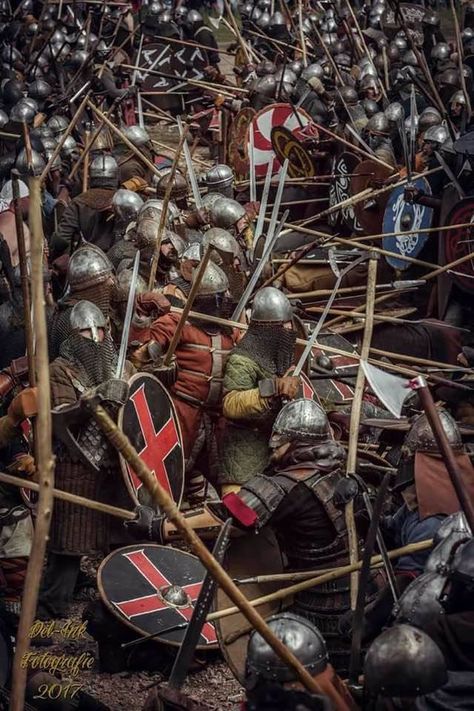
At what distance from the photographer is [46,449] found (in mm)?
3424

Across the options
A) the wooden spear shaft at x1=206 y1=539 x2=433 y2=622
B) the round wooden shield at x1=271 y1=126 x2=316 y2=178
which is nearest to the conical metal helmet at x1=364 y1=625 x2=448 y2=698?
the wooden spear shaft at x1=206 y1=539 x2=433 y2=622

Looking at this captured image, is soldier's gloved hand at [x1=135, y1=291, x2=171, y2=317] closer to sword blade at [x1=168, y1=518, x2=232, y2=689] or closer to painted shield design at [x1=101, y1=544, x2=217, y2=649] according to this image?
painted shield design at [x1=101, y1=544, x2=217, y2=649]

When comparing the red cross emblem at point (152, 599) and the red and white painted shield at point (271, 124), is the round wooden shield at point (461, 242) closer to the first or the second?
the red and white painted shield at point (271, 124)

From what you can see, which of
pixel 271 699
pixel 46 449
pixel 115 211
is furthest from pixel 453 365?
pixel 46 449

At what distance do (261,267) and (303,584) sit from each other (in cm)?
342

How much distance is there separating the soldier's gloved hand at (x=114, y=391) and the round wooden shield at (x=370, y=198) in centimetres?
491

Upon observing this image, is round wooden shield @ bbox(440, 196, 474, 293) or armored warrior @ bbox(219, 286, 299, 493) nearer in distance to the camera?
armored warrior @ bbox(219, 286, 299, 493)

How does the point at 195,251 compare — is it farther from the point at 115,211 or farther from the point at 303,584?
the point at 303,584

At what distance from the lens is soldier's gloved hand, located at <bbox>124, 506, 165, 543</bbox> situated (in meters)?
5.91

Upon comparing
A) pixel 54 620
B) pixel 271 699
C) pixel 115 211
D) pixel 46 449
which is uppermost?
pixel 46 449

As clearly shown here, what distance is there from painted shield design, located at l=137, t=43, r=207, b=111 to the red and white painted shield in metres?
6.29

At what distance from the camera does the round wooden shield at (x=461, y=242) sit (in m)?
9.59

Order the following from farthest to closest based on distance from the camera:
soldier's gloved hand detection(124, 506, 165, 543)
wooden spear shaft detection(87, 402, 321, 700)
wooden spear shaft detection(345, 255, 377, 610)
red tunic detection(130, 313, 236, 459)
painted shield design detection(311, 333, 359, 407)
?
painted shield design detection(311, 333, 359, 407)
red tunic detection(130, 313, 236, 459)
soldier's gloved hand detection(124, 506, 165, 543)
wooden spear shaft detection(345, 255, 377, 610)
wooden spear shaft detection(87, 402, 321, 700)

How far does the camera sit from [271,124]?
40.4 feet
